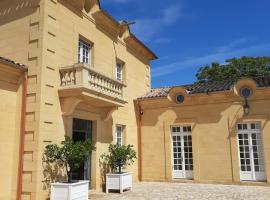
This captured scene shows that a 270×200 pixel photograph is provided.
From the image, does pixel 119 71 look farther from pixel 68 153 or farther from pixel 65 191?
pixel 65 191

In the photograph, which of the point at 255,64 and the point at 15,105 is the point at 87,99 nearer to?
the point at 15,105

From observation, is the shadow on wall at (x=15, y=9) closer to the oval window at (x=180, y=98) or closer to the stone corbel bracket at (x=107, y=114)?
the stone corbel bracket at (x=107, y=114)

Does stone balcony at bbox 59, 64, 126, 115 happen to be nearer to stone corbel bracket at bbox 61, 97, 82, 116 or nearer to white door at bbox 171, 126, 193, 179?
stone corbel bracket at bbox 61, 97, 82, 116

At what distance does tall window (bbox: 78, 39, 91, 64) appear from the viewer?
11657 millimetres

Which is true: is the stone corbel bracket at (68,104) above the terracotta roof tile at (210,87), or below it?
below

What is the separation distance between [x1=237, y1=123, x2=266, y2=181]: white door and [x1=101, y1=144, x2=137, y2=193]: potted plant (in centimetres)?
495

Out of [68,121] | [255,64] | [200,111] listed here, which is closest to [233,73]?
[255,64]

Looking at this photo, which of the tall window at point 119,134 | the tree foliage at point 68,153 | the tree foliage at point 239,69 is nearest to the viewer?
the tree foliage at point 68,153

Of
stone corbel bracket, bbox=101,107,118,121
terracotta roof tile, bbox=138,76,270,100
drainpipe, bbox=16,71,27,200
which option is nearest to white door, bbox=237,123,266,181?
terracotta roof tile, bbox=138,76,270,100

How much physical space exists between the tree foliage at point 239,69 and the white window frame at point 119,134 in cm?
1678

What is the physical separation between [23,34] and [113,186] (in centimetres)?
615

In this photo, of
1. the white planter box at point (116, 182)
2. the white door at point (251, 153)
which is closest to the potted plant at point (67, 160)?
the white planter box at point (116, 182)

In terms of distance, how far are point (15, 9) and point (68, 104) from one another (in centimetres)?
356

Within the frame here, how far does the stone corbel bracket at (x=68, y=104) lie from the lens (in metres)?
9.91
